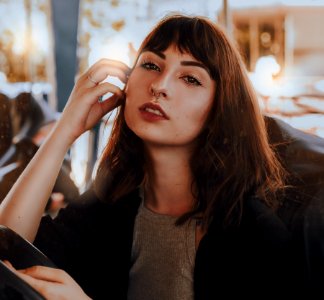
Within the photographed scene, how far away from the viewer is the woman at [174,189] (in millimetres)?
1031

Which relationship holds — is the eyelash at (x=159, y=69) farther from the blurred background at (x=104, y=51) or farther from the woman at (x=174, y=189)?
the blurred background at (x=104, y=51)

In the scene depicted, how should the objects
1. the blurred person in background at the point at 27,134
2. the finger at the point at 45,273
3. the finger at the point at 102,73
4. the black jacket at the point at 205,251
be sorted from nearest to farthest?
the finger at the point at 45,273, the black jacket at the point at 205,251, the finger at the point at 102,73, the blurred person in background at the point at 27,134

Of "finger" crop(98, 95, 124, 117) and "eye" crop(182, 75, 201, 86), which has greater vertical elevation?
"eye" crop(182, 75, 201, 86)

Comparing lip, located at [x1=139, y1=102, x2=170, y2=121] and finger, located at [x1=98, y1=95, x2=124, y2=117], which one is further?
finger, located at [x1=98, y1=95, x2=124, y2=117]

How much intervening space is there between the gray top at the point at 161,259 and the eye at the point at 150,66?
397mm

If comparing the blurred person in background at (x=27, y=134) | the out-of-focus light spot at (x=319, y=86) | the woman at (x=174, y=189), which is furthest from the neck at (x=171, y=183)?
the out-of-focus light spot at (x=319, y=86)

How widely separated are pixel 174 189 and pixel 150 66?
0.34m

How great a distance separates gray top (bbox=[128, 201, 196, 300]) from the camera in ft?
3.60

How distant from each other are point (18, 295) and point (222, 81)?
686 millimetres

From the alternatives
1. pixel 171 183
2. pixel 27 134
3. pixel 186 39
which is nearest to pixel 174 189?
pixel 171 183

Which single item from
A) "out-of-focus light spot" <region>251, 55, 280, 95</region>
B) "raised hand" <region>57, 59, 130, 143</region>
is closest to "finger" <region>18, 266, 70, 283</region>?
"raised hand" <region>57, 59, 130, 143</region>

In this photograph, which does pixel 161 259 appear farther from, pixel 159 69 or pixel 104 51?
pixel 104 51

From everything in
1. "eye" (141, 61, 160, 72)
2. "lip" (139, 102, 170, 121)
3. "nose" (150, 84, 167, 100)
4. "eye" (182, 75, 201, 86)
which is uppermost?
"eye" (141, 61, 160, 72)

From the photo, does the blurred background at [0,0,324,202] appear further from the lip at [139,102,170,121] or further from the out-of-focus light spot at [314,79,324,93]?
the lip at [139,102,170,121]
